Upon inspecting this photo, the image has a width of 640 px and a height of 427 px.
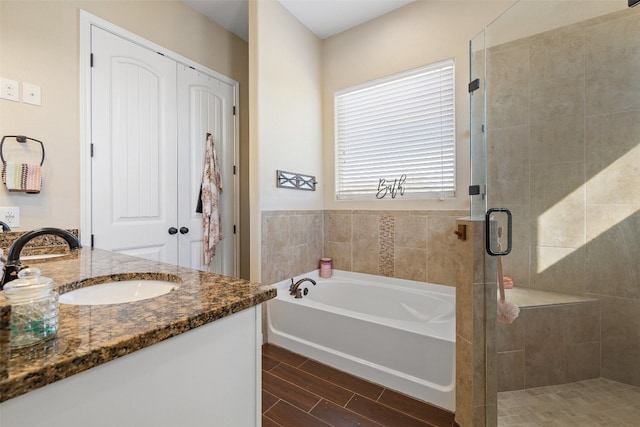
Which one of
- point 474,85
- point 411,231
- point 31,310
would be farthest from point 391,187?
point 31,310

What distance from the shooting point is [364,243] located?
262 cm

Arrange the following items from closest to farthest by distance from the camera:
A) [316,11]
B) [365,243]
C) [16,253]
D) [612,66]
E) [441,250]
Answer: [16,253] < [612,66] < [441,250] < [316,11] < [365,243]

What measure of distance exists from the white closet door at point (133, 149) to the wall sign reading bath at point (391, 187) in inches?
71.2

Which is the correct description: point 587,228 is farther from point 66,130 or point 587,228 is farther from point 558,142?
point 66,130

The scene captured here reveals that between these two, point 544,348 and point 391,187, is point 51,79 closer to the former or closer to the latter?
point 391,187

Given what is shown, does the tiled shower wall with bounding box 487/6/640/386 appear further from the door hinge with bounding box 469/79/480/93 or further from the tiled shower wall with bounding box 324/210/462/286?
the tiled shower wall with bounding box 324/210/462/286

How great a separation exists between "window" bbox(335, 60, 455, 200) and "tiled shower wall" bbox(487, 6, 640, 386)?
0.43 meters

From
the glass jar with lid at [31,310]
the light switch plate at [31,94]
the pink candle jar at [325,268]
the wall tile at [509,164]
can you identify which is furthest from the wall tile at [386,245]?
the light switch plate at [31,94]

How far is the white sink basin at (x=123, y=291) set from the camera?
87cm

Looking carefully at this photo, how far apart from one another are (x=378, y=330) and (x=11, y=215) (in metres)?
2.19

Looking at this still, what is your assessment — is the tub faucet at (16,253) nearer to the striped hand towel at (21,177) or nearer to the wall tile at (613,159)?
the striped hand towel at (21,177)

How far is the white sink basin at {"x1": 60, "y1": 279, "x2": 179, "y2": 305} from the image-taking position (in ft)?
2.85

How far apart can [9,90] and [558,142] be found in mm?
3255

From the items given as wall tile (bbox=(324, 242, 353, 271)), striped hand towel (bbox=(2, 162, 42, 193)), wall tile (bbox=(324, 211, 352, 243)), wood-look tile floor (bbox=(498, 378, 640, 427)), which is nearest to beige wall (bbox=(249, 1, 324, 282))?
wall tile (bbox=(324, 211, 352, 243))
